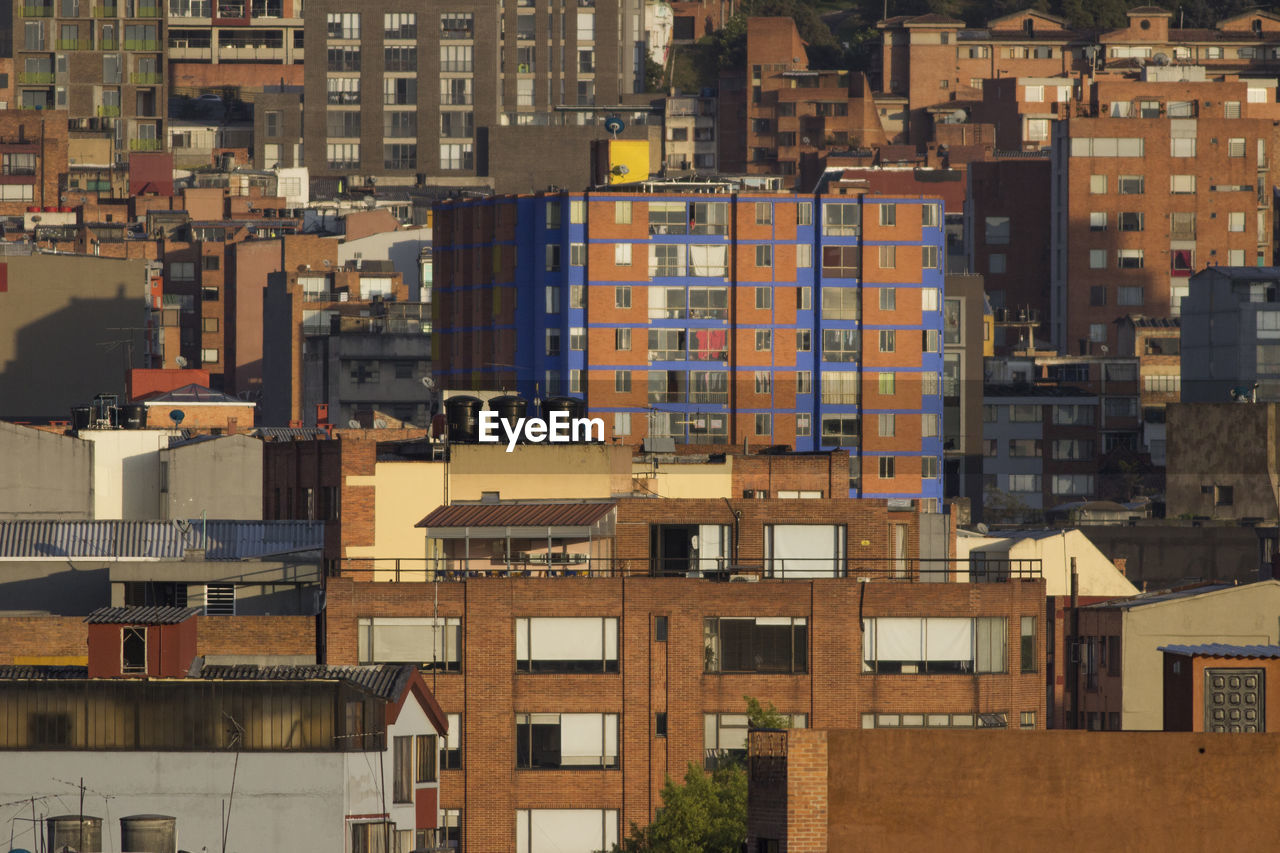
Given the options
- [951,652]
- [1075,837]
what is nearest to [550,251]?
[951,652]

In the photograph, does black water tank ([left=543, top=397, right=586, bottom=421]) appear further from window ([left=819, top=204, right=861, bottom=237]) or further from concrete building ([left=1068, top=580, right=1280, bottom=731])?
window ([left=819, top=204, right=861, bottom=237])

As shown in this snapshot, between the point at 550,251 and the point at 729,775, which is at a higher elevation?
the point at 550,251

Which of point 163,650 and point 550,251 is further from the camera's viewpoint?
point 550,251

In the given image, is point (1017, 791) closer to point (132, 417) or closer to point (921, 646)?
point (921, 646)

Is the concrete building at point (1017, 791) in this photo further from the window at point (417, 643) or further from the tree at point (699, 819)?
the window at point (417, 643)

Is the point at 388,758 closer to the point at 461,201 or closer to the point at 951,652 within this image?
the point at 951,652

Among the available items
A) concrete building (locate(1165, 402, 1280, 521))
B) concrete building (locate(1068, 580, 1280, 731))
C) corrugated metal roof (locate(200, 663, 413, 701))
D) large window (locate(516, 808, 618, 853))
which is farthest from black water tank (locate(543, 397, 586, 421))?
concrete building (locate(1165, 402, 1280, 521))
